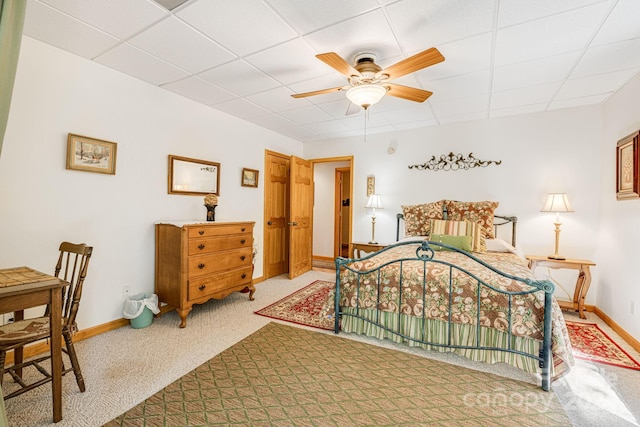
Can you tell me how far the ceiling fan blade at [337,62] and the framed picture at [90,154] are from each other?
89.1 inches

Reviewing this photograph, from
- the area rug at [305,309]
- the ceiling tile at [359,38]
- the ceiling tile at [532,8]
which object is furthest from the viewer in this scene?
the area rug at [305,309]

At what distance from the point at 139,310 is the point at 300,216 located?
2.87m

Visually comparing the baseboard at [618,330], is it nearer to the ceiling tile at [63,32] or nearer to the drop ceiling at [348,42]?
the drop ceiling at [348,42]

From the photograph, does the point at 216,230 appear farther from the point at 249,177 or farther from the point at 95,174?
the point at 249,177

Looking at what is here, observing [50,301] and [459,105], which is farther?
[459,105]

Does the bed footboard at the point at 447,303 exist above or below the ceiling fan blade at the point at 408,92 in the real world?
below

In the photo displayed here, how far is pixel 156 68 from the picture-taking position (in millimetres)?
2738

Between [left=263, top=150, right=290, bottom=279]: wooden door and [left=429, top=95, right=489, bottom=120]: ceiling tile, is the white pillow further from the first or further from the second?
[left=263, top=150, right=290, bottom=279]: wooden door

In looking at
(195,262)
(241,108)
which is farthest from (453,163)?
(195,262)

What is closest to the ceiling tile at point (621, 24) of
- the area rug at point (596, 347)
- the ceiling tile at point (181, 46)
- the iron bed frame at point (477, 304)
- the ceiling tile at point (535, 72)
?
the ceiling tile at point (535, 72)

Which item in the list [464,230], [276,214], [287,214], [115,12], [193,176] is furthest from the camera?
[287,214]

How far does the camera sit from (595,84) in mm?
2977

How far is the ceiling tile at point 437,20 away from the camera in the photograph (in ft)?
6.01

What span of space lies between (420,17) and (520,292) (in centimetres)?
211
